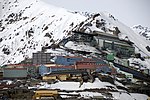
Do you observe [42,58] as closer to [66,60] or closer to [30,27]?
[66,60]

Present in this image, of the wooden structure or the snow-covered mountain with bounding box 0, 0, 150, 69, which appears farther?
the snow-covered mountain with bounding box 0, 0, 150, 69

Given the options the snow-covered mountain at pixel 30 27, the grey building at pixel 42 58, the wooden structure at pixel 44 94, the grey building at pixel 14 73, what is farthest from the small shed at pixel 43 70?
the snow-covered mountain at pixel 30 27

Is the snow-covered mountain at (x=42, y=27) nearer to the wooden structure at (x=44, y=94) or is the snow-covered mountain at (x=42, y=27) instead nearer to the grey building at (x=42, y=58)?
the grey building at (x=42, y=58)

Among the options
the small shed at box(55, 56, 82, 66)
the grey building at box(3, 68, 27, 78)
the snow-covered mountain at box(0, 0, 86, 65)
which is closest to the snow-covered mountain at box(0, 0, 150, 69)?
the snow-covered mountain at box(0, 0, 86, 65)

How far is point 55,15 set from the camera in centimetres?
10962

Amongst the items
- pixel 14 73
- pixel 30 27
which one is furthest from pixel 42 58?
pixel 30 27

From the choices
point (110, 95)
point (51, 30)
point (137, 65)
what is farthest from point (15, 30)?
point (110, 95)

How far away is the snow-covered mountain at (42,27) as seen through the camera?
85062 mm

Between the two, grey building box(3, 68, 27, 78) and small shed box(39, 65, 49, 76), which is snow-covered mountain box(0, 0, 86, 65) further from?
grey building box(3, 68, 27, 78)

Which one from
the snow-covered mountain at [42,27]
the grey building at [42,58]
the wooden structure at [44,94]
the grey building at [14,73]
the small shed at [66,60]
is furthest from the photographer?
the snow-covered mountain at [42,27]

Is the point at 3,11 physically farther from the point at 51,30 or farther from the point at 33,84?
the point at 33,84

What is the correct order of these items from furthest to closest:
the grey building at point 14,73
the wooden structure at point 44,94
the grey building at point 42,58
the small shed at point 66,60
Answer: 1. the grey building at point 42,58
2. the small shed at point 66,60
3. the grey building at point 14,73
4. the wooden structure at point 44,94

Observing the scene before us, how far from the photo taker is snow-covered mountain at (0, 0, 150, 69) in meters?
85.1

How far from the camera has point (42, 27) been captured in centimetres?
10381
